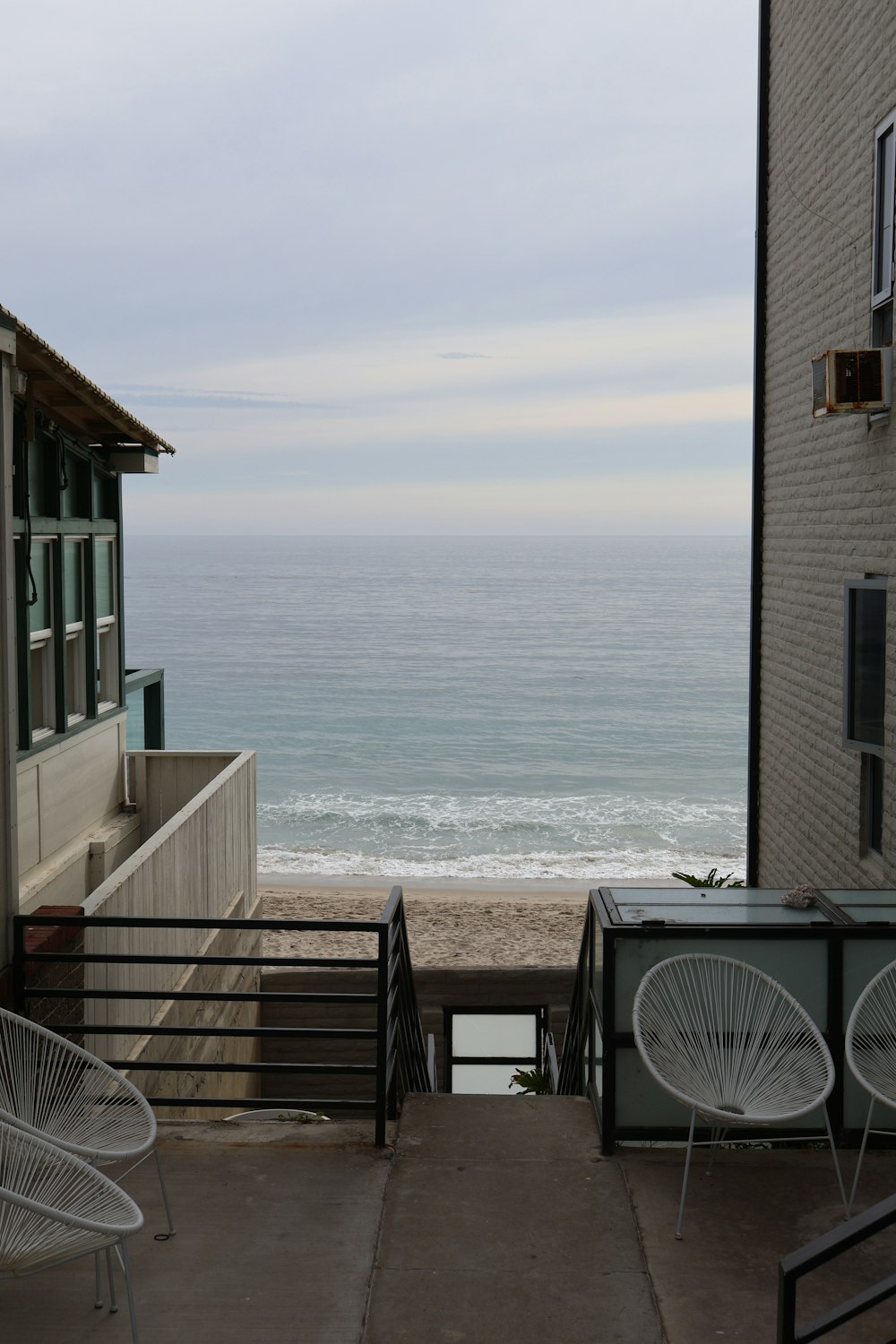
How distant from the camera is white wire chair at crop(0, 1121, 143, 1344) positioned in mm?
3289

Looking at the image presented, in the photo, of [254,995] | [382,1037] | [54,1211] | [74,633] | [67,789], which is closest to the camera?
[54,1211]

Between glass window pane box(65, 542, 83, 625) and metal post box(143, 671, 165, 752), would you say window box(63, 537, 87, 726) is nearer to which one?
glass window pane box(65, 542, 83, 625)

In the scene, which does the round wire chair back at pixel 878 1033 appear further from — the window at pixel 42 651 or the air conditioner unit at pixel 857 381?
the window at pixel 42 651

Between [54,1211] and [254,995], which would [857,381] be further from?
[54,1211]

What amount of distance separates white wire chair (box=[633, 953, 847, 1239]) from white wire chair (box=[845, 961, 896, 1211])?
0.56 feet

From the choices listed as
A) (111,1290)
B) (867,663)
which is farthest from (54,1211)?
(867,663)

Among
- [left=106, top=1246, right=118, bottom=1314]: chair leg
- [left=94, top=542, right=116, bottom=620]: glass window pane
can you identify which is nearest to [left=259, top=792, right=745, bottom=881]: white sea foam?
[left=94, top=542, right=116, bottom=620]: glass window pane

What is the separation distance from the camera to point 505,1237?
14.0 ft

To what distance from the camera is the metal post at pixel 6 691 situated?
16.0ft

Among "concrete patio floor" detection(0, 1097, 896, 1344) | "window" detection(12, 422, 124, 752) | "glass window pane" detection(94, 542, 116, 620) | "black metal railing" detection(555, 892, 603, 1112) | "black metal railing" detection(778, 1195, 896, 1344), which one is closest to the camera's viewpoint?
"black metal railing" detection(778, 1195, 896, 1344)

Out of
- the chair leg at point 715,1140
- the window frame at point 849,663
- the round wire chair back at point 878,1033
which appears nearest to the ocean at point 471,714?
the window frame at point 849,663

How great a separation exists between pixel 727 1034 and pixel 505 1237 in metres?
1.29

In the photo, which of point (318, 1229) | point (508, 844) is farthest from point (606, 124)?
point (318, 1229)

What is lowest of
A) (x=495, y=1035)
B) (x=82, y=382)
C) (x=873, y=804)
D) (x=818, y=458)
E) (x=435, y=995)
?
(x=495, y=1035)
